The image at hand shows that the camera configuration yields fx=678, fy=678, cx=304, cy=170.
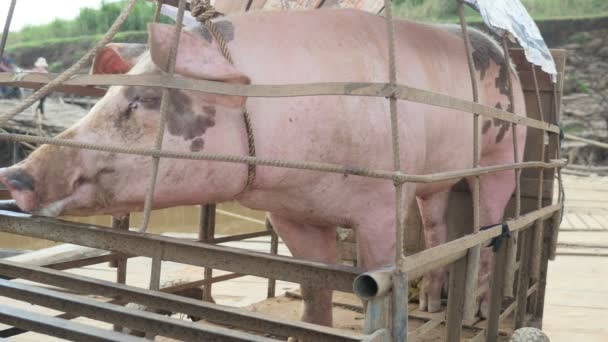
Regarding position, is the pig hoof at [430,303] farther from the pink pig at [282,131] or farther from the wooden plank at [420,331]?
the wooden plank at [420,331]

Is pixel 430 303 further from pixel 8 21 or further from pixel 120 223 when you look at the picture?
pixel 8 21

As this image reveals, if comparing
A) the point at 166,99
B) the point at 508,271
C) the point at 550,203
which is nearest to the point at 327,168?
the point at 166,99

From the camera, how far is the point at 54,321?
141 cm

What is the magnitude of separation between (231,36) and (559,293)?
11.5ft

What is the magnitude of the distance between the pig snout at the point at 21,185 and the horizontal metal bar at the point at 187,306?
17 centimetres

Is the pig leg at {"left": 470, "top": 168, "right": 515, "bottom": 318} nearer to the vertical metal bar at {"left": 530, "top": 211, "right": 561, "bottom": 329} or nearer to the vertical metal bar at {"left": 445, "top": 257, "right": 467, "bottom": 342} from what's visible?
the vertical metal bar at {"left": 530, "top": 211, "right": 561, "bottom": 329}

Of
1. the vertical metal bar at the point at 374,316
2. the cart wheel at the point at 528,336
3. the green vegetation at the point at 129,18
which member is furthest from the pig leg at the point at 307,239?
the green vegetation at the point at 129,18

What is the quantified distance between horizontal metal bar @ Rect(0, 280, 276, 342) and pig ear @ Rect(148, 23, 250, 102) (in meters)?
0.64

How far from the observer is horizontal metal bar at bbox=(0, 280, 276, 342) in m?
1.35

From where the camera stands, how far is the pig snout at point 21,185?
1.72 m

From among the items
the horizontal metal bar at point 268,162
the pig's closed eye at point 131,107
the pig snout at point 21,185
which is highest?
the pig's closed eye at point 131,107

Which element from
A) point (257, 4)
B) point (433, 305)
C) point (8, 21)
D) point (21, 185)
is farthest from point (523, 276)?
point (8, 21)

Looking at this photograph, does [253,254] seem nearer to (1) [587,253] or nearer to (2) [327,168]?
(2) [327,168]

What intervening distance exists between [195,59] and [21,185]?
55cm
